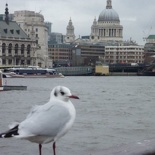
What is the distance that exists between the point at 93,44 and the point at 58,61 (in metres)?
10.1

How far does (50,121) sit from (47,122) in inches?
0.9

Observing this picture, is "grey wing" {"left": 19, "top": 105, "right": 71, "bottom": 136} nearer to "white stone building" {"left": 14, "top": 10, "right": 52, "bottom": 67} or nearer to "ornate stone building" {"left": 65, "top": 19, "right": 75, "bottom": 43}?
"white stone building" {"left": 14, "top": 10, "right": 52, "bottom": 67}

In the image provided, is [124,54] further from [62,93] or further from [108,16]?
[62,93]

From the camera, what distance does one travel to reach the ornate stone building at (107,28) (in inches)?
5240

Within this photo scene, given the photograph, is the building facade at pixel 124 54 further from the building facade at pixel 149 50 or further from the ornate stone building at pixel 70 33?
the ornate stone building at pixel 70 33

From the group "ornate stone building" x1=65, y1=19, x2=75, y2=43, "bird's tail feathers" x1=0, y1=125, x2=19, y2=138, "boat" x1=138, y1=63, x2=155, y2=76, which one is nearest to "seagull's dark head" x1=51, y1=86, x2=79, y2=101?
"bird's tail feathers" x1=0, y1=125, x2=19, y2=138

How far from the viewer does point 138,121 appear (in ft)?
48.9

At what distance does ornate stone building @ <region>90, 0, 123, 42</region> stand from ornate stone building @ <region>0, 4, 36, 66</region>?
47.5 meters

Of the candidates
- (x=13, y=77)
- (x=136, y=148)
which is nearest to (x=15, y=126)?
(x=136, y=148)

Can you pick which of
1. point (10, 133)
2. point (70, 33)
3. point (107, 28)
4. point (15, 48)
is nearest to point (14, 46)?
point (15, 48)

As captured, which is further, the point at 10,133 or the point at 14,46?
the point at 14,46

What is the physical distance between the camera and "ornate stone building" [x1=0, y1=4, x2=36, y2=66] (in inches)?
3296

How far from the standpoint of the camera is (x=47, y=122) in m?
4.12

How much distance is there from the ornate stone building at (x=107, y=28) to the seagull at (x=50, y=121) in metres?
129
